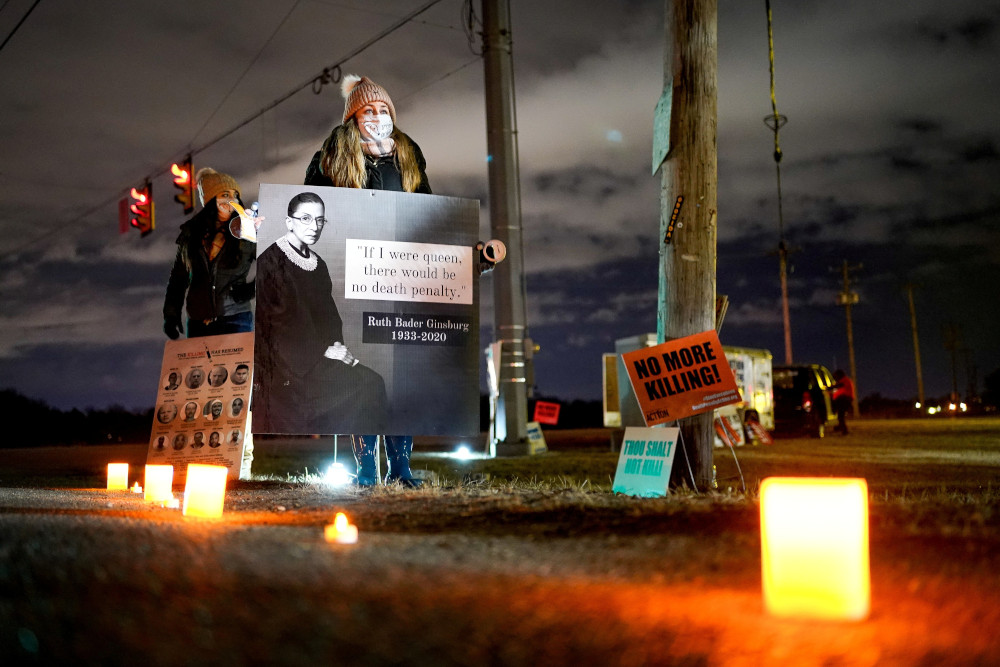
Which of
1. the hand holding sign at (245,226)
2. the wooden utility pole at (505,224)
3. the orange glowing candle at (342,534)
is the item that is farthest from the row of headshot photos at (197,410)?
the wooden utility pole at (505,224)

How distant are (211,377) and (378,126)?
2.52m

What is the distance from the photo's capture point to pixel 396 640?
7.06 feet

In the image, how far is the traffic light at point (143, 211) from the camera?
2184cm

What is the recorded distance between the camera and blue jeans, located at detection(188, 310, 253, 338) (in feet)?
24.6

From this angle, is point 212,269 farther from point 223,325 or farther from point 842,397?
point 842,397

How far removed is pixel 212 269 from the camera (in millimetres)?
7316

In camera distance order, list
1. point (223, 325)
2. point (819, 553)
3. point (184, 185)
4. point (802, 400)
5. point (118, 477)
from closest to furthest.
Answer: point (819, 553) < point (118, 477) < point (223, 325) < point (184, 185) < point (802, 400)

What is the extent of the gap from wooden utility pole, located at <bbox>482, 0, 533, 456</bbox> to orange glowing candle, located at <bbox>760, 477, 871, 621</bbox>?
11675 millimetres

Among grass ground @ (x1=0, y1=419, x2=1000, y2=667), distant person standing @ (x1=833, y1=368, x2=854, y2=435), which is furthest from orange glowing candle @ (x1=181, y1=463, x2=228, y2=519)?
distant person standing @ (x1=833, y1=368, x2=854, y2=435)

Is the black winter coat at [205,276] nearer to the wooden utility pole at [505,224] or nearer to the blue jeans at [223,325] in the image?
the blue jeans at [223,325]

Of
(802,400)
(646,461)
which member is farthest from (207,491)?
(802,400)

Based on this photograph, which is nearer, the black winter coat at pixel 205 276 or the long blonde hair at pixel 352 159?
the long blonde hair at pixel 352 159

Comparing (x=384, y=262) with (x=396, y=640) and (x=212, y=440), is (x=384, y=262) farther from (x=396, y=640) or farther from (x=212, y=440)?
(x=396, y=640)

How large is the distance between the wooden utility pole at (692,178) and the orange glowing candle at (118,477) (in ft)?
14.6
